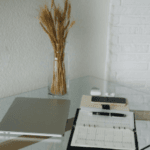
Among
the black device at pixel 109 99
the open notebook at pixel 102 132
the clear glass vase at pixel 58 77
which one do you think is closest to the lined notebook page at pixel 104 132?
the open notebook at pixel 102 132

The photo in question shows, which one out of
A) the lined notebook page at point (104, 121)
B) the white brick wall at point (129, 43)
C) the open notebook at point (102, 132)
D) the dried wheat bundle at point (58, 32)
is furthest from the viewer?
the white brick wall at point (129, 43)

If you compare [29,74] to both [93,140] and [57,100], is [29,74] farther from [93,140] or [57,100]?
[93,140]

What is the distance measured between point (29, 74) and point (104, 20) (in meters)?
0.67

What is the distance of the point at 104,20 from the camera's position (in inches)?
56.0

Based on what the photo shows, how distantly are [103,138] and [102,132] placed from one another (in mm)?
33

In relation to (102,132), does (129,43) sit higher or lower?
higher

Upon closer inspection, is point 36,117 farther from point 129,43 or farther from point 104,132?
point 129,43

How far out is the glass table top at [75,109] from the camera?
63 centimetres

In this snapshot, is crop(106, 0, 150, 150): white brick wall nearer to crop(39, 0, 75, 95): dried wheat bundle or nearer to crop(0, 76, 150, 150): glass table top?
A: crop(0, 76, 150, 150): glass table top

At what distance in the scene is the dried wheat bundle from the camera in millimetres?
916

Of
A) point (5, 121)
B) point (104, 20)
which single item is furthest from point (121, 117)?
point (104, 20)

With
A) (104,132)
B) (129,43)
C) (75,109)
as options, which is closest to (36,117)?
(75,109)

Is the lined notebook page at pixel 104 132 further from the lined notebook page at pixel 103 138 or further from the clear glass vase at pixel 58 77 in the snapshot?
the clear glass vase at pixel 58 77

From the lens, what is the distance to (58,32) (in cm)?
94
